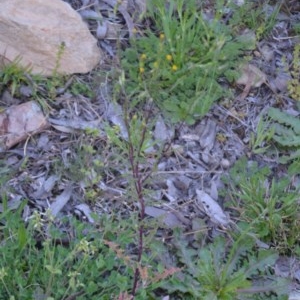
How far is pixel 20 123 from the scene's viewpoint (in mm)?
3377

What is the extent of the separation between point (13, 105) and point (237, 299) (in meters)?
1.31

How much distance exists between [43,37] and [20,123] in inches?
17.4

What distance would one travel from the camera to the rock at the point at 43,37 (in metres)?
3.53

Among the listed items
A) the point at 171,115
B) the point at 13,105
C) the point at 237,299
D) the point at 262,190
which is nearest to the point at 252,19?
the point at 171,115

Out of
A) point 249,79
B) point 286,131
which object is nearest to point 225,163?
point 286,131

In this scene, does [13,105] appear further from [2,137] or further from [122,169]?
[122,169]

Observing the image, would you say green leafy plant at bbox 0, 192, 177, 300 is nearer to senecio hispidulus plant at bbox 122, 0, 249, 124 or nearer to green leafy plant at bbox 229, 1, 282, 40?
senecio hispidulus plant at bbox 122, 0, 249, 124

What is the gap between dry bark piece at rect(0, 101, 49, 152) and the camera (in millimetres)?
3348

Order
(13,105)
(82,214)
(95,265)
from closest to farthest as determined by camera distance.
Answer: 1. (95,265)
2. (82,214)
3. (13,105)

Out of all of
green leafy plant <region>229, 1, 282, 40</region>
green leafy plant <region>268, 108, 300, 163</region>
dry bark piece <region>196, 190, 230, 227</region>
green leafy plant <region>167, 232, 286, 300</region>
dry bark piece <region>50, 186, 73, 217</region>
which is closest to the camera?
green leafy plant <region>167, 232, 286, 300</region>

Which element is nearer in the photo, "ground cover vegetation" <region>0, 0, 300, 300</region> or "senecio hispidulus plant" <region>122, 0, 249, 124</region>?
"ground cover vegetation" <region>0, 0, 300, 300</region>

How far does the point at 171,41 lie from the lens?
360 centimetres

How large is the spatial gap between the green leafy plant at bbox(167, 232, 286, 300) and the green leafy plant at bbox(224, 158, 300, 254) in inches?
4.3

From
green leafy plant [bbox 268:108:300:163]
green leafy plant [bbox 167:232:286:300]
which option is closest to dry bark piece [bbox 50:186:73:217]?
green leafy plant [bbox 167:232:286:300]
